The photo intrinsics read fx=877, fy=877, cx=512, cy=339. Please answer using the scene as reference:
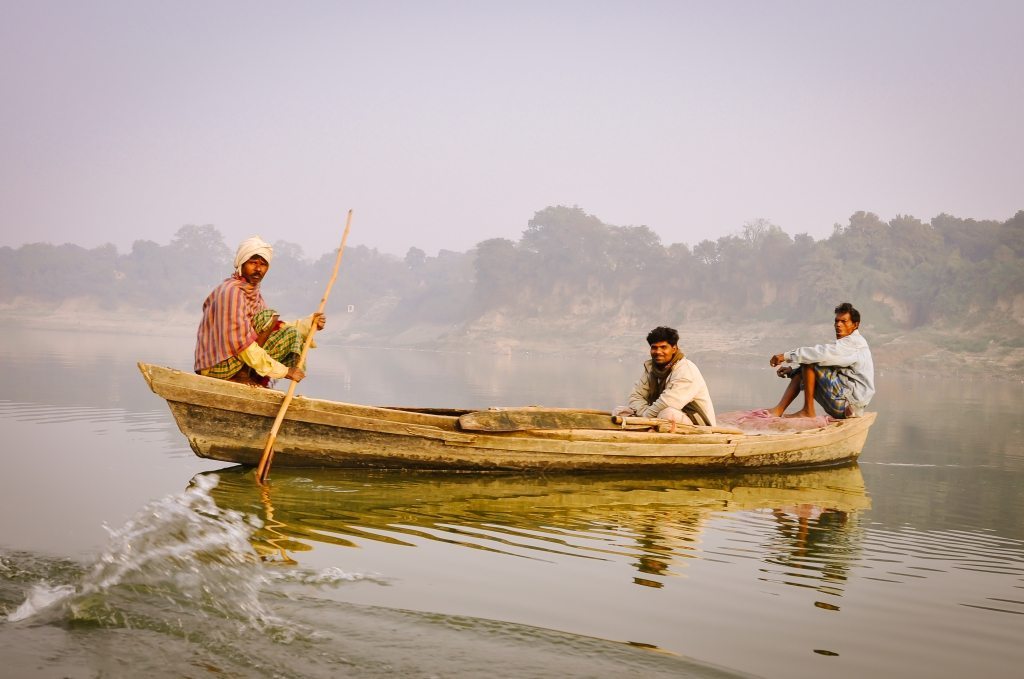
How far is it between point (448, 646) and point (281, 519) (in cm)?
208

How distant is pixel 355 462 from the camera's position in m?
6.23

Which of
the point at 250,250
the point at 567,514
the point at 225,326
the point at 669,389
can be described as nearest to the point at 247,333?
the point at 225,326

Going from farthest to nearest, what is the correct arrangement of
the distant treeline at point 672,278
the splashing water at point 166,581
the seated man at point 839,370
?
the distant treeline at point 672,278, the seated man at point 839,370, the splashing water at point 166,581

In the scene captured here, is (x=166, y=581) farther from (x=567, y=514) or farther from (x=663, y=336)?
(x=663, y=336)

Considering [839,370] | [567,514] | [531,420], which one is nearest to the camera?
[567,514]

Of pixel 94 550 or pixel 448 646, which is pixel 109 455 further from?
pixel 448 646

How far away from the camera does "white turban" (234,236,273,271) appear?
6230mm

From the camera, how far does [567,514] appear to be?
17.6 ft

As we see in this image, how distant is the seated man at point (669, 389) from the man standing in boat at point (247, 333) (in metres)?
2.58

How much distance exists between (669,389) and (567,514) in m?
1.89

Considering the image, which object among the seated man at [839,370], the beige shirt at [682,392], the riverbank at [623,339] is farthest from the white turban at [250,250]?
the riverbank at [623,339]

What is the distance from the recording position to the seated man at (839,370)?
8000 mm

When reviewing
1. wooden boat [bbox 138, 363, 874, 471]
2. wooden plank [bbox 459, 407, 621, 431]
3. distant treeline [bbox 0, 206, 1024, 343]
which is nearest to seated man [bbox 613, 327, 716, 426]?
wooden boat [bbox 138, 363, 874, 471]

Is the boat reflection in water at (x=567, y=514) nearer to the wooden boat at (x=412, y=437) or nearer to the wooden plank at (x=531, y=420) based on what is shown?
the wooden boat at (x=412, y=437)
